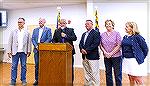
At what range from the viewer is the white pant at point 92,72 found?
12.5 feet

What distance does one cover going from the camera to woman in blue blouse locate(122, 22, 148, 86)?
3.07 metres

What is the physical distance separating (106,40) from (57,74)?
103 centimetres

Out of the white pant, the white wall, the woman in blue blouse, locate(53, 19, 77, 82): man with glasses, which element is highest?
the white wall

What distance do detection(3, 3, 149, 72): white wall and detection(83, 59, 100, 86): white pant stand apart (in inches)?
109

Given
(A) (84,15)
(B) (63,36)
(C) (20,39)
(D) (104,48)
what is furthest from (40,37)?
(A) (84,15)

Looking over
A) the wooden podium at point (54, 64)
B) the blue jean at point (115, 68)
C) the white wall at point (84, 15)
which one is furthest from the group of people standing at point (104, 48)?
the white wall at point (84, 15)

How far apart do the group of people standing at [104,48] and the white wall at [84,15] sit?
276cm

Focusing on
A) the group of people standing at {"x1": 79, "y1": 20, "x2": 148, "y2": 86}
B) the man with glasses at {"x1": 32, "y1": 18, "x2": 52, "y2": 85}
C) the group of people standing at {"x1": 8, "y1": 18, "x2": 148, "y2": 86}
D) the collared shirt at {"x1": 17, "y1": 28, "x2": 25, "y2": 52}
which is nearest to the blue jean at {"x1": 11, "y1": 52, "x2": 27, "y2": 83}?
the group of people standing at {"x1": 8, "y1": 18, "x2": 148, "y2": 86}

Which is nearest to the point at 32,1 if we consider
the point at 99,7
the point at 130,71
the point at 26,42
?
the point at 99,7

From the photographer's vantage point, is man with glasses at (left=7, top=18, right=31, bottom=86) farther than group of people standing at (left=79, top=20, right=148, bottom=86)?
Yes

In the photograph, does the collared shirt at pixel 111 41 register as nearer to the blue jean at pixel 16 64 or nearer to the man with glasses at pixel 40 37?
the man with glasses at pixel 40 37

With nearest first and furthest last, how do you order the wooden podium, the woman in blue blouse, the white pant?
the woman in blue blouse < the wooden podium < the white pant

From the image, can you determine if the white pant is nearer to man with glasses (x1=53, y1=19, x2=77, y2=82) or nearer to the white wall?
man with glasses (x1=53, y1=19, x2=77, y2=82)

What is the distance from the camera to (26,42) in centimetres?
430
